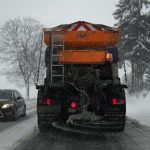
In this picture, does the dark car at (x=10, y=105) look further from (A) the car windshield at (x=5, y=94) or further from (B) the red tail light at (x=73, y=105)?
(B) the red tail light at (x=73, y=105)

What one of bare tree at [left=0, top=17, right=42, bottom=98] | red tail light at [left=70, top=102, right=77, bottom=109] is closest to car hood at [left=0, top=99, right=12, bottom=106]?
red tail light at [left=70, top=102, right=77, bottom=109]

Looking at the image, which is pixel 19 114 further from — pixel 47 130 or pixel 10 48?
pixel 10 48

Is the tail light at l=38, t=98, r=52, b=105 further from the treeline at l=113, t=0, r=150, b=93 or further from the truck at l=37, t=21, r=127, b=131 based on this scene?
the treeline at l=113, t=0, r=150, b=93

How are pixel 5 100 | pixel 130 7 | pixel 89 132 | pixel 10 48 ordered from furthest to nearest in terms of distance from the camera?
pixel 10 48, pixel 130 7, pixel 5 100, pixel 89 132

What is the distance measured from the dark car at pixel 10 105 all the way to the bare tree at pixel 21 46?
1550 inches

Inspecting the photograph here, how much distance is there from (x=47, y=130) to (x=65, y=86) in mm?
1705

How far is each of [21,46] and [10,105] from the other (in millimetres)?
42741

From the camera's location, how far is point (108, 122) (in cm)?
1273

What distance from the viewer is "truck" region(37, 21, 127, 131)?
1279cm

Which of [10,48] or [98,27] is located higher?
[10,48]

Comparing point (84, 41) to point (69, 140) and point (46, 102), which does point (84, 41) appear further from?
point (69, 140)

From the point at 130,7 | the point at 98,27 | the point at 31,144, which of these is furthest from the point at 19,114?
the point at 130,7

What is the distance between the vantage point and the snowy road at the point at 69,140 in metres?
10.7

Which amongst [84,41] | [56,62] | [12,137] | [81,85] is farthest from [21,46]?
[12,137]
